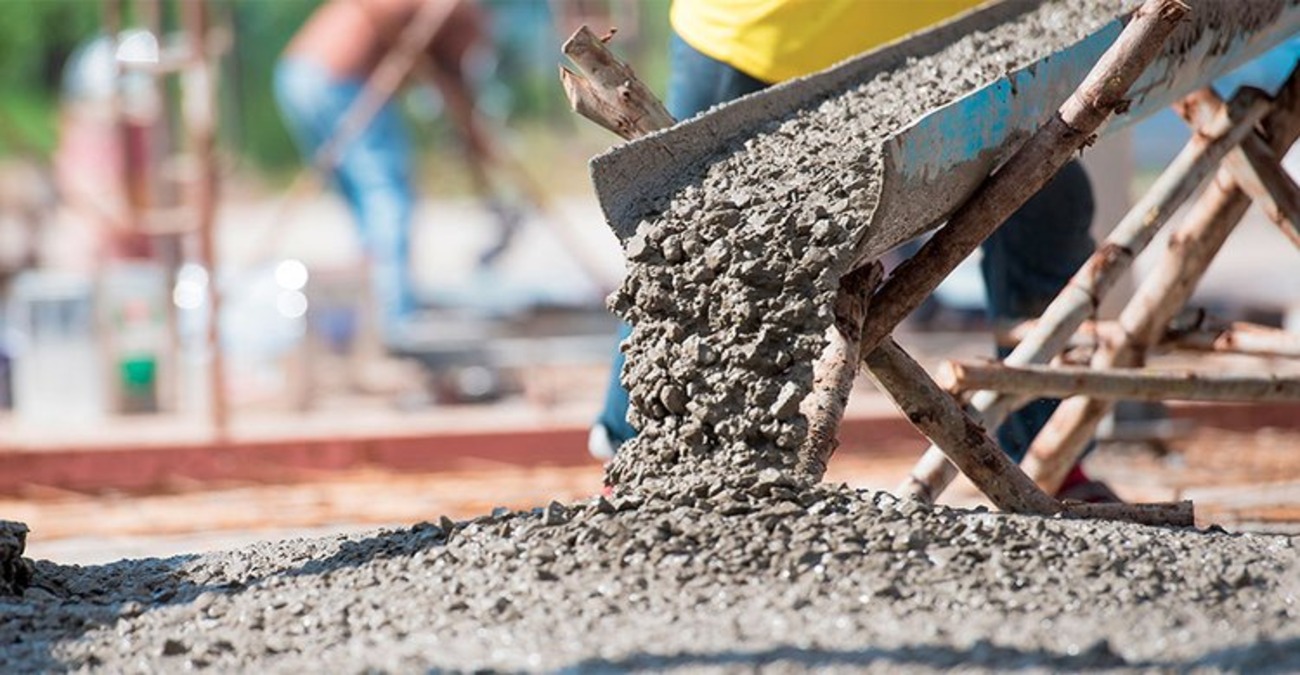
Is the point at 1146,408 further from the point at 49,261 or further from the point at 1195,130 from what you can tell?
the point at 49,261

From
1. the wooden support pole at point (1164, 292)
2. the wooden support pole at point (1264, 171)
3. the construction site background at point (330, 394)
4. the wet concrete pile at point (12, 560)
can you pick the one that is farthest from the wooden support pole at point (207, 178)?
the wooden support pole at point (1264, 171)

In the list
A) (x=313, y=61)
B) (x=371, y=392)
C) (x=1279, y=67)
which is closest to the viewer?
(x=1279, y=67)

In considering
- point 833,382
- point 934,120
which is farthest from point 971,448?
point 934,120

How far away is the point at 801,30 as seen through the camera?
4.15 meters

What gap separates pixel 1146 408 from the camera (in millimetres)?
6477

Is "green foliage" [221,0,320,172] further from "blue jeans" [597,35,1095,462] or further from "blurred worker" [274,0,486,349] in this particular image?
"blue jeans" [597,35,1095,462]

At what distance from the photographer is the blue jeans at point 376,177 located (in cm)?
888

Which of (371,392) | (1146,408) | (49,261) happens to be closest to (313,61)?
(371,392)

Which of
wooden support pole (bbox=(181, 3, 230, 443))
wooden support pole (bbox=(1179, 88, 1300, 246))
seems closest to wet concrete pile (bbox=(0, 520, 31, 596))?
wooden support pole (bbox=(1179, 88, 1300, 246))

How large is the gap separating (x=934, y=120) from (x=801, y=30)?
0.89 meters

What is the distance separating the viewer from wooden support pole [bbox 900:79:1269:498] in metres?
4.04

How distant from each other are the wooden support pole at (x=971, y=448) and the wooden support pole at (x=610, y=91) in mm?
539

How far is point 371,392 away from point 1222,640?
19.9 feet

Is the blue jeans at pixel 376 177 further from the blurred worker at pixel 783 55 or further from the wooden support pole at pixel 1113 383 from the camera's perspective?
the wooden support pole at pixel 1113 383
